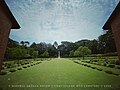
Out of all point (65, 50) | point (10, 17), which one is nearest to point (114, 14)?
point (10, 17)

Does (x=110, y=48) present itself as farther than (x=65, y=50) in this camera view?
No

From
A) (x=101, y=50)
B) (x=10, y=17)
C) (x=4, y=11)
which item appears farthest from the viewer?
(x=101, y=50)

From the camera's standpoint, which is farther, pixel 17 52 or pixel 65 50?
pixel 65 50

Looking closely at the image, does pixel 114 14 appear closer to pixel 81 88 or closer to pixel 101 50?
pixel 81 88

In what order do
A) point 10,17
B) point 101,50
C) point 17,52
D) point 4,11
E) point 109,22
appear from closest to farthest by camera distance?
point 4,11, point 10,17, point 109,22, point 17,52, point 101,50

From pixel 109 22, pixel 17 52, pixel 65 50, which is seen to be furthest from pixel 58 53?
pixel 109 22

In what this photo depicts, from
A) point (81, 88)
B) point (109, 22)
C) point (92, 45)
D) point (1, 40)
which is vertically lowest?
point (81, 88)

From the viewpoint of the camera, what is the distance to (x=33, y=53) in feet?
145

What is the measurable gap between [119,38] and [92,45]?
159 feet

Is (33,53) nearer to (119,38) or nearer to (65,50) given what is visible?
(65,50)

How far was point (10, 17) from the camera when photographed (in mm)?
5723

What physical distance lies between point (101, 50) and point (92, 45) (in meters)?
4.36

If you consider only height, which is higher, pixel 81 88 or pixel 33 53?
pixel 33 53

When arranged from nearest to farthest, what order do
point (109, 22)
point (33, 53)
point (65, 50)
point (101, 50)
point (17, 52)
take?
point (109, 22) → point (17, 52) → point (33, 53) → point (101, 50) → point (65, 50)
